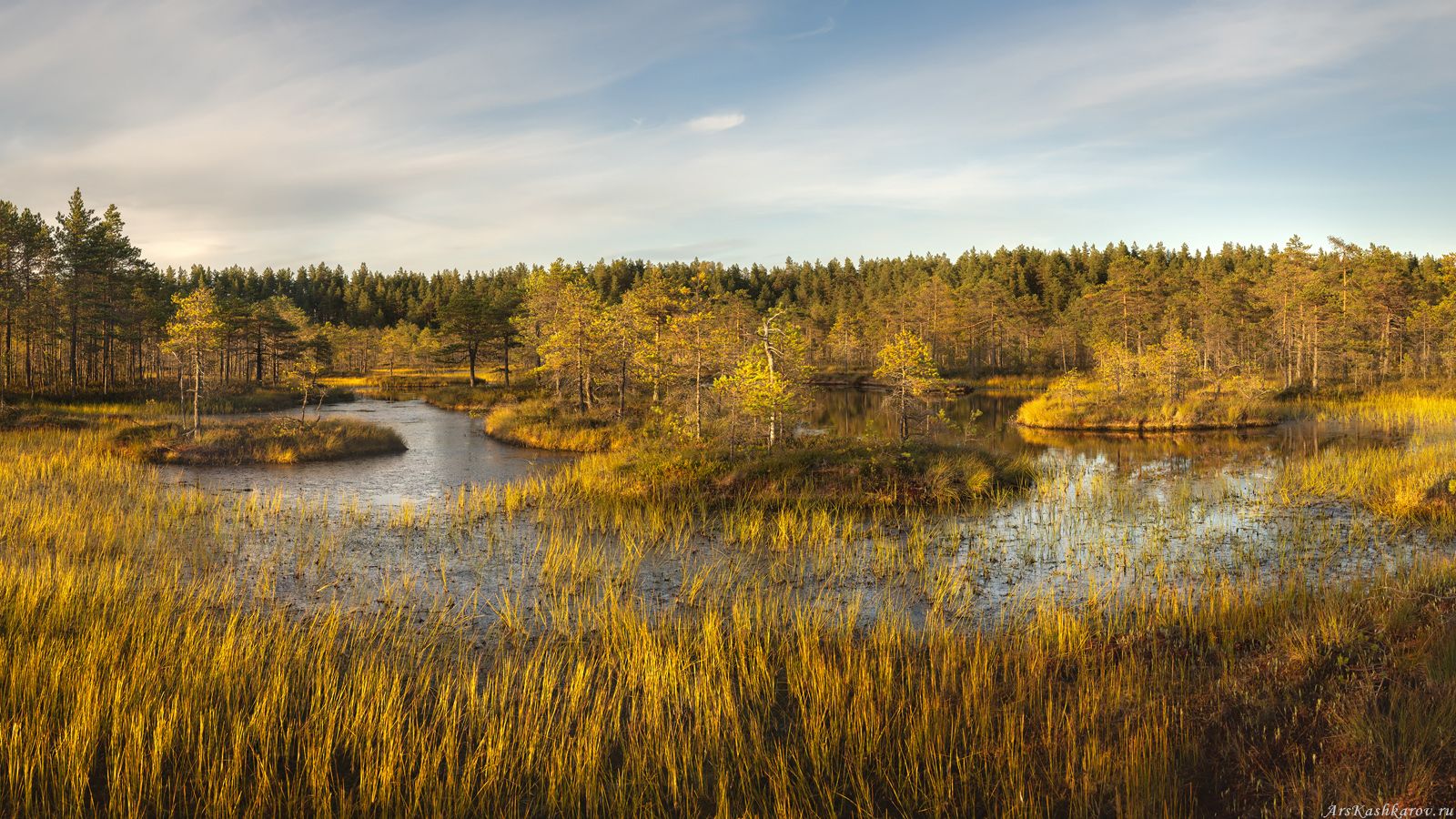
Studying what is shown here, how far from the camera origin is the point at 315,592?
1083cm

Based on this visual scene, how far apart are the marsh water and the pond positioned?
0.62 ft

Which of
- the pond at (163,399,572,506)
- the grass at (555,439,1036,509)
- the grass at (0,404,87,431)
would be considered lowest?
the pond at (163,399,572,506)

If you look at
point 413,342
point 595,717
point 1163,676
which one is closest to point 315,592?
point 595,717

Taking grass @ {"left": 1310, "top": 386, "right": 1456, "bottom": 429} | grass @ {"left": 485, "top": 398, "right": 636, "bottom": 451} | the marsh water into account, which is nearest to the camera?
the marsh water

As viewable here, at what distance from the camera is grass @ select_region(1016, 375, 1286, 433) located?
38.3 metres

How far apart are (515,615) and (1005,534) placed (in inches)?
389

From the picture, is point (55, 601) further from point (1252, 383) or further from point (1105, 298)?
point (1105, 298)

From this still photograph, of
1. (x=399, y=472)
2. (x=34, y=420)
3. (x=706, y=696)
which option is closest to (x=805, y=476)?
(x=706, y=696)

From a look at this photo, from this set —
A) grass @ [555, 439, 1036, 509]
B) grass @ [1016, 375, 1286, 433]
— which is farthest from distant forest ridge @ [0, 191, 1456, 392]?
grass @ [1016, 375, 1286, 433]

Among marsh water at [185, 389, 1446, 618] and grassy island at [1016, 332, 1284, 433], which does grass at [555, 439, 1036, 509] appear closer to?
marsh water at [185, 389, 1446, 618]

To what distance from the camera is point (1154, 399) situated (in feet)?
139

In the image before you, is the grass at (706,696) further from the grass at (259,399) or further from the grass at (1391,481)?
the grass at (259,399)

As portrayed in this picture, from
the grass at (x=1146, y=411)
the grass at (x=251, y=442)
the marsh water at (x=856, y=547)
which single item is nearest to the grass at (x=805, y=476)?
the marsh water at (x=856, y=547)

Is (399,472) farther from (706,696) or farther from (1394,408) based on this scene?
(1394,408)
